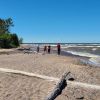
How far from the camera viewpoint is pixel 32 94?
47.0 feet

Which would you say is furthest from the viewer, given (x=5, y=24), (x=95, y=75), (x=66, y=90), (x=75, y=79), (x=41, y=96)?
(x=5, y=24)

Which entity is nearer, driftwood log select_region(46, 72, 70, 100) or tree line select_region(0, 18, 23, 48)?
driftwood log select_region(46, 72, 70, 100)

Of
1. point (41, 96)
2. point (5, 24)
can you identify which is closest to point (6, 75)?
point (41, 96)

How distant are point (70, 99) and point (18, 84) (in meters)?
3.07

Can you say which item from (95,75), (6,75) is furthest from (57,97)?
(95,75)

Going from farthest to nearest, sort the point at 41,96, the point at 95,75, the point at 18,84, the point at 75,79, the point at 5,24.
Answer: the point at 5,24, the point at 95,75, the point at 75,79, the point at 18,84, the point at 41,96

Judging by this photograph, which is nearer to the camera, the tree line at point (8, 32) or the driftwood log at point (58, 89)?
the driftwood log at point (58, 89)

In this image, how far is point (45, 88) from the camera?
15406mm

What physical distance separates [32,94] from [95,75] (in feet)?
22.7

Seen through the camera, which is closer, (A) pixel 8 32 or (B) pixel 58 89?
(B) pixel 58 89

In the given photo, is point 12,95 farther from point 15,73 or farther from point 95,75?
point 95,75

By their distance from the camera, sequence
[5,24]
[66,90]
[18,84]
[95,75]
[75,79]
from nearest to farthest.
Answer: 1. [66,90]
2. [18,84]
3. [75,79]
4. [95,75]
5. [5,24]

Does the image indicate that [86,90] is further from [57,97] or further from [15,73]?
[15,73]

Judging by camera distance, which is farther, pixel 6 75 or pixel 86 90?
pixel 6 75
